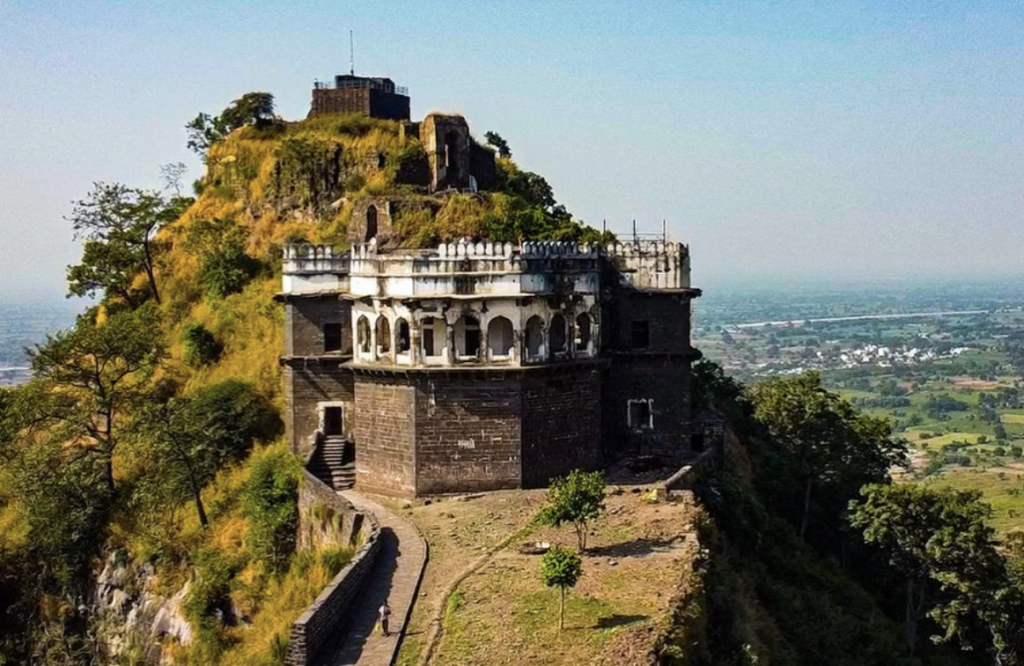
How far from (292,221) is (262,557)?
17.6 m

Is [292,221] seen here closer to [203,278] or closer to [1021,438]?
[203,278]

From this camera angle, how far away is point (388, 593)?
18.5 metres

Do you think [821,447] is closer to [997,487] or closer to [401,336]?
[401,336]

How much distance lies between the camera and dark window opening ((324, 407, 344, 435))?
3011 cm

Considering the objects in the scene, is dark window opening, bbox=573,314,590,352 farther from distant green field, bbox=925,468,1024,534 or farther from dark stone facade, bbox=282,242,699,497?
distant green field, bbox=925,468,1024,534

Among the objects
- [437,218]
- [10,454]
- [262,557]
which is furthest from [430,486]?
[10,454]

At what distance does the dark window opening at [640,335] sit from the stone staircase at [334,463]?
28.1 ft

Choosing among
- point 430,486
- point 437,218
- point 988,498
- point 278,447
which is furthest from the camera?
point 988,498

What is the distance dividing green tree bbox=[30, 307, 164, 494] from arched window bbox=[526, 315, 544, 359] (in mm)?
12428

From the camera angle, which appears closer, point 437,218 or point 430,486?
point 430,486

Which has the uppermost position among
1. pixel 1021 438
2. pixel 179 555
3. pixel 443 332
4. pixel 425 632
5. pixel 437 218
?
pixel 437 218

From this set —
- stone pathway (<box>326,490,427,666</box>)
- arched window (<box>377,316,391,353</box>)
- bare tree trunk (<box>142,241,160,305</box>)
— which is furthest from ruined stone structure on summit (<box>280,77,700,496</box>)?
bare tree trunk (<box>142,241,160,305</box>)

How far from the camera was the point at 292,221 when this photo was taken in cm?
4062

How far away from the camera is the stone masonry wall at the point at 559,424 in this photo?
2578 cm
